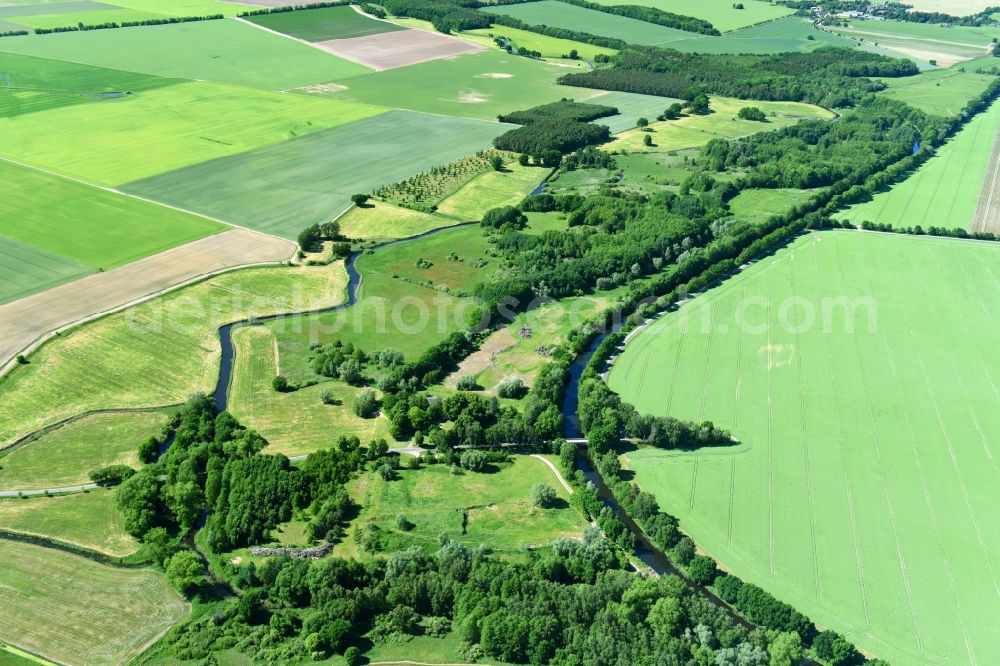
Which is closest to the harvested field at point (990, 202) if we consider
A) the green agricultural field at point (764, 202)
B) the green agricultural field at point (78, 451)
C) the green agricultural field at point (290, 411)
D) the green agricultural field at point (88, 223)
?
the green agricultural field at point (764, 202)

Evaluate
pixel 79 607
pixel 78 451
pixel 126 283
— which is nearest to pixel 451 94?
pixel 126 283

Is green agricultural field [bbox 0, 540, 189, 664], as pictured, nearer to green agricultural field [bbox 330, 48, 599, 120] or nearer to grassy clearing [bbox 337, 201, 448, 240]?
grassy clearing [bbox 337, 201, 448, 240]

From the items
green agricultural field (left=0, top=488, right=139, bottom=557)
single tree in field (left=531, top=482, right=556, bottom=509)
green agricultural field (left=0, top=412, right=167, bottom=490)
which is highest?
single tree in field (left=531, top=482, right=556, bottom=509)

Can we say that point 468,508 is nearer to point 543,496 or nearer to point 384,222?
point 543,496

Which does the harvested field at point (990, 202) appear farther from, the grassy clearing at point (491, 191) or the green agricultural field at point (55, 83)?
the green agricultural field at point (55, 83)

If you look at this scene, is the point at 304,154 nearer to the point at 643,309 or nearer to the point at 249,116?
the point at 249,116

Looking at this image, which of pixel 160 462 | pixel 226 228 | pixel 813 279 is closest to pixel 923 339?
pixel 813 279

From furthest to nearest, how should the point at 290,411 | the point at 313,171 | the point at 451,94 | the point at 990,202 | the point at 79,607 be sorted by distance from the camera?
the point at 451,94
the point at 313,171
the point at 990,202
the point at 290,411
the point at 79,607

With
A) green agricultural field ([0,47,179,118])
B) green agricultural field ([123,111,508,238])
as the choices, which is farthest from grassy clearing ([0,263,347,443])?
green agricultural field ([0,47,179,118])
